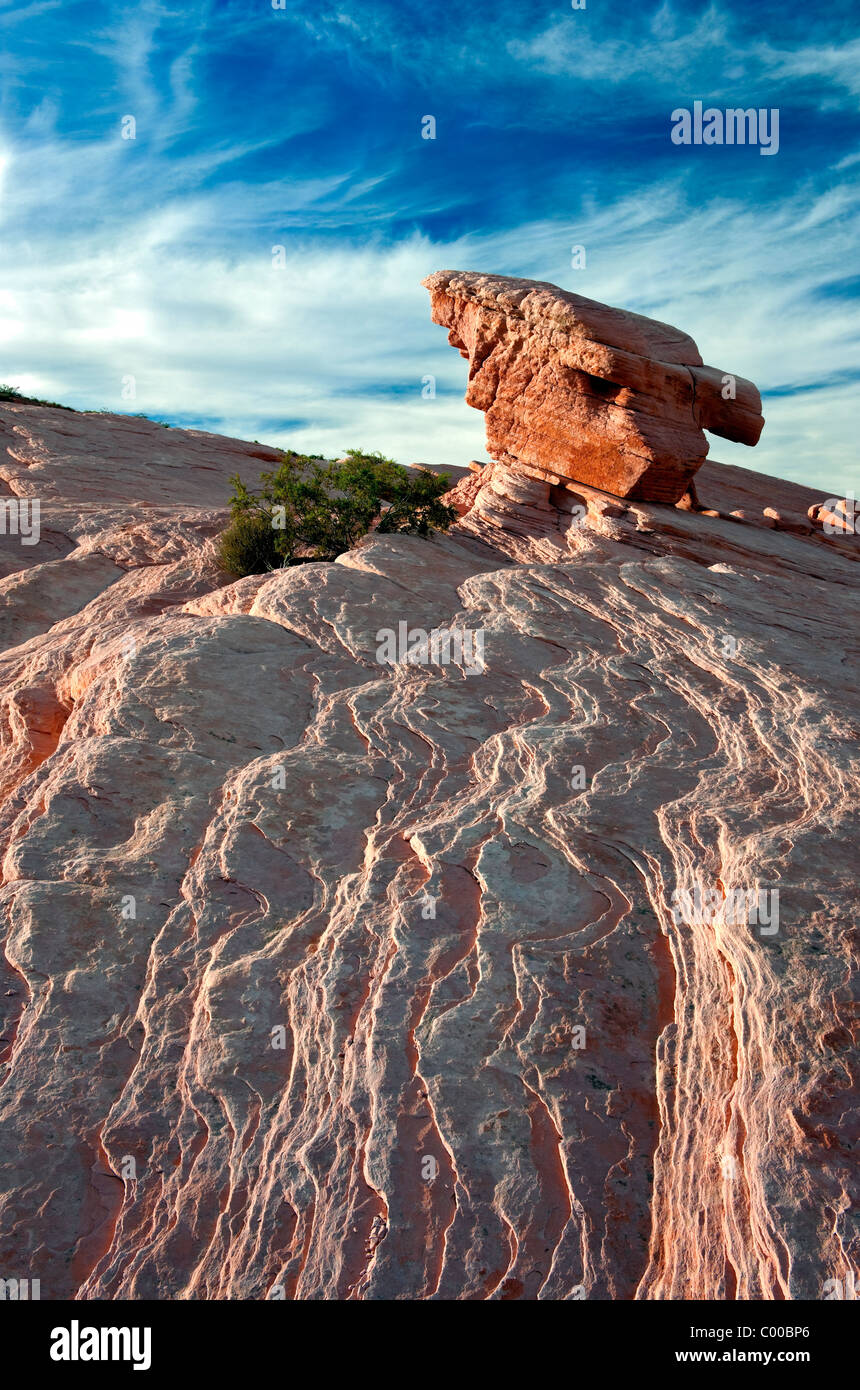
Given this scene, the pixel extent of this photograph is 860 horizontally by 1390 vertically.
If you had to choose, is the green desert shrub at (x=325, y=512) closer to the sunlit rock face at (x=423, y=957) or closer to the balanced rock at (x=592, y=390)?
the balanced rock at (x=592, y=390)

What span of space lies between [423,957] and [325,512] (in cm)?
1554

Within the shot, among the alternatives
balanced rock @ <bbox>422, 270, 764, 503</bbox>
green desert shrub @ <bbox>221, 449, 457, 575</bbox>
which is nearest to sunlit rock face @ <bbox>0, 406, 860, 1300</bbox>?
green desert shrub @ <bbox>221, 449, 457, 575</bbox>

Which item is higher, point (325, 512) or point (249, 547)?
point (325, 512)

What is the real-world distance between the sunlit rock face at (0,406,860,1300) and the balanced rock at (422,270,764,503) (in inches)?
480

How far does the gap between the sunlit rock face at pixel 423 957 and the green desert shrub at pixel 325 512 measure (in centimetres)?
576

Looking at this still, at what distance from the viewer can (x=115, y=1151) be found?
6.93 m

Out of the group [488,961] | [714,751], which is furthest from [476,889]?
[714,751]

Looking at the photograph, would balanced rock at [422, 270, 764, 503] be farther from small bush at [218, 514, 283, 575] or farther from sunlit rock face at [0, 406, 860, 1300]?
sunlit rock face at [0, 406, 860, 1300]

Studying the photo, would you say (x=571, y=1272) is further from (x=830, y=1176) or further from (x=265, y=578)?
(x=265, y=578)

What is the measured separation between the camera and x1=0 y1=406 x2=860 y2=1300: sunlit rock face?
638cm

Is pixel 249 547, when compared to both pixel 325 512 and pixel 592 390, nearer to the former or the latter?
pixel 325 512

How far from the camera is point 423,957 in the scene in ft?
26.8

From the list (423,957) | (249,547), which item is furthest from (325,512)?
(423,957)

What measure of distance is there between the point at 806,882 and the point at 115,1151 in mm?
6294
